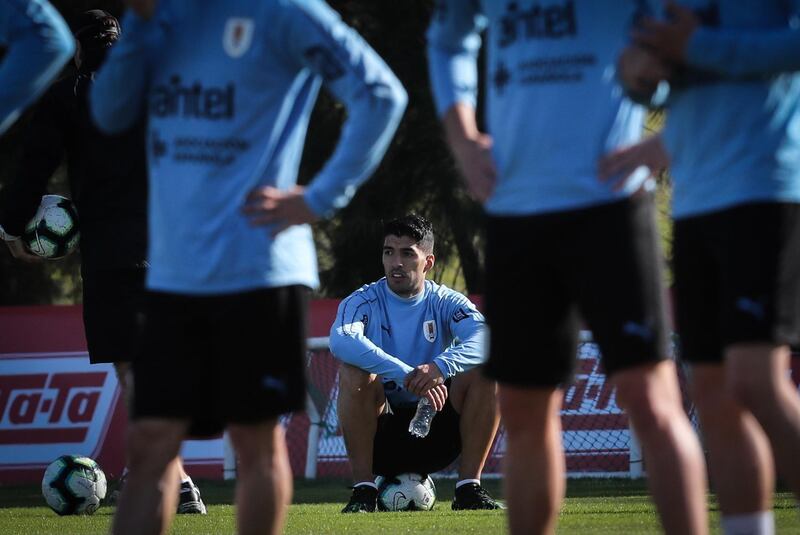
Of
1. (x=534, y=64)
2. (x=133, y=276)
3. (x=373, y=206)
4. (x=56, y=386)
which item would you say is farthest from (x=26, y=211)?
(x=373, y=206)

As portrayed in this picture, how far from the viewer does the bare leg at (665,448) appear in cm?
359

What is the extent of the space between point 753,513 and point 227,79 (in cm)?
185

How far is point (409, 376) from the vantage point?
8.27 m

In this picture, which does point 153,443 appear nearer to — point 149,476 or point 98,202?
point 149,476

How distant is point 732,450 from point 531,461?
54cm

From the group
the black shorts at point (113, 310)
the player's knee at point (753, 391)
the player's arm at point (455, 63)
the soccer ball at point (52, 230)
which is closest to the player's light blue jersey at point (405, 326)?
the soccer ball at point (52, 230)

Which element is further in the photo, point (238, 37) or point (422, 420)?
point (422, 420)

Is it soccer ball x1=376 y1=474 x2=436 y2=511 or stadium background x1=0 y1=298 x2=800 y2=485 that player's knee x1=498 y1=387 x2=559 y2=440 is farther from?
stadium background x1=0 y1=298 x2=800 y2=485

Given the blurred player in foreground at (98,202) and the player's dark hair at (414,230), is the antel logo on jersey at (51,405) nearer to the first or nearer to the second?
the player's dark hair at (414,230)

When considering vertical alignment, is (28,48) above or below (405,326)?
above

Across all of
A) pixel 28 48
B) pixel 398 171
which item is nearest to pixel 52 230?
pixel 28 48

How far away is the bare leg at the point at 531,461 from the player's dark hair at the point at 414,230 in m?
4.98

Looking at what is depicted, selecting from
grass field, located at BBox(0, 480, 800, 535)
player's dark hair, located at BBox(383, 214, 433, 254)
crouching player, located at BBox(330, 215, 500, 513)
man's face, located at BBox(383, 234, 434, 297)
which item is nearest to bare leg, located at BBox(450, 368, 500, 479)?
crouching player, located at BBox(330, 215, 500, 513)

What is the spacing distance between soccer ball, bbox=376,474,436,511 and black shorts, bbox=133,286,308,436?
14.8ft
